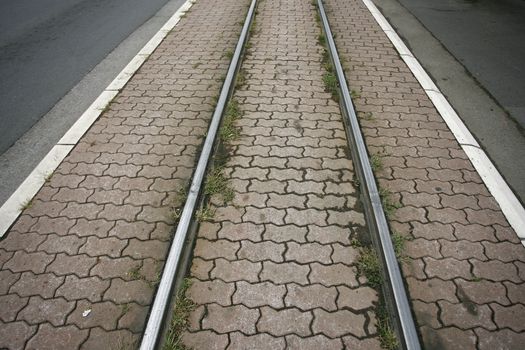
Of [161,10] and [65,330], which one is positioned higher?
[161,10]

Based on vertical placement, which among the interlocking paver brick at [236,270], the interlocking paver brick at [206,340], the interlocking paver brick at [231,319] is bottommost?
the interlocking paver brick at [206,340]

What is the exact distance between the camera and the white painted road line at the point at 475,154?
3.52 metres

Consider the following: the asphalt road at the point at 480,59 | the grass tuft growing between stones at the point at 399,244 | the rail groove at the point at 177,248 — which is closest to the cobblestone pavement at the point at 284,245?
the rail groove at the point at 177,248

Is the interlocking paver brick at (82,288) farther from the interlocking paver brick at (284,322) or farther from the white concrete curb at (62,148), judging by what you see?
the interlocking paver brick at (284,322)

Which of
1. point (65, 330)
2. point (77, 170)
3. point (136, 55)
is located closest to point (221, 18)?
point (136, 55)

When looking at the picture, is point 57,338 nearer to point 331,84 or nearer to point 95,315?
point 95,315

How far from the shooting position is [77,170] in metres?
4.12

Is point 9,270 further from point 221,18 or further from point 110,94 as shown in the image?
point 221,18

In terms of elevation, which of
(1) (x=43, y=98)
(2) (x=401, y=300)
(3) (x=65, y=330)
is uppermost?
(1) (x=43, y=98)

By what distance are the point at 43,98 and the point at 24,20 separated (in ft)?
14.8

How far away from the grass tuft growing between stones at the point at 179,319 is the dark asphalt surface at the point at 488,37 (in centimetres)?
504

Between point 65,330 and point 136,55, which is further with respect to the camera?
point 136,55

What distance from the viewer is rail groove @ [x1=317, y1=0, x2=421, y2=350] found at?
2504 mm

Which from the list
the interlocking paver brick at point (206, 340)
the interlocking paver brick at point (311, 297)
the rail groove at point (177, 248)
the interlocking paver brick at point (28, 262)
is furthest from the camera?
the interlocking paver brick at point (28, 262)
